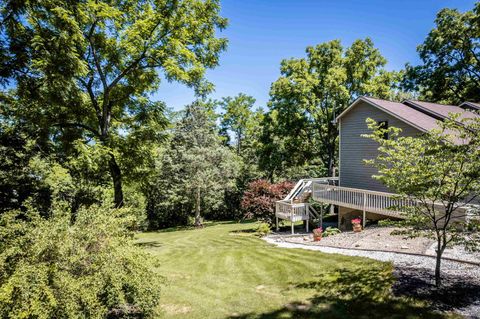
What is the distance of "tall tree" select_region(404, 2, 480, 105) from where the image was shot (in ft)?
76.0

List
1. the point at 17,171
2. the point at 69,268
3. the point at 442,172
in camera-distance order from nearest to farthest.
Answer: the point at 69,268, the point at 442,172, the point at 17,171

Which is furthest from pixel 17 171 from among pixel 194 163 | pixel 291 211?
pixel 194 163

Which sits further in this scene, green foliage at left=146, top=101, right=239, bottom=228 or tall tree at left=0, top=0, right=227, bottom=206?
green foliage at left=146, top=101, right=239, bottom=228

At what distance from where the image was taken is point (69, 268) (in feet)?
16.6

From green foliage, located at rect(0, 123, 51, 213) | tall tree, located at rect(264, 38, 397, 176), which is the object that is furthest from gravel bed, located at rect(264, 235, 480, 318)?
tall tree, located at rect(264, 38, 397, 176)

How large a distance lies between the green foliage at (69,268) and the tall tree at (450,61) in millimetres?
28225

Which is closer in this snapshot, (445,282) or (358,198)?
(445,282)

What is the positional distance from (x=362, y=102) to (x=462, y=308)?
43.3ft

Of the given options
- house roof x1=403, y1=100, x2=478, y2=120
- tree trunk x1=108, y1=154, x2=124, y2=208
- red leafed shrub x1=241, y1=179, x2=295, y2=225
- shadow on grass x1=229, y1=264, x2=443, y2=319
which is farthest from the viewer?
red leafed shrub x1=241, y1=179, x2=295, y2=225

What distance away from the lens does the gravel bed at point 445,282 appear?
5555 millimetres

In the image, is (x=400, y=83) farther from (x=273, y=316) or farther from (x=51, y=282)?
(x=51, y=282)

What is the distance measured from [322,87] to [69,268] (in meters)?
23.3

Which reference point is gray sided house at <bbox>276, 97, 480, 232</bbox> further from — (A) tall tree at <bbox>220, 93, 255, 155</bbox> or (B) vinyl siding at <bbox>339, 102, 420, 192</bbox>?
(A) tall tree at <bbox>220, 93, 255, 155</bbox>

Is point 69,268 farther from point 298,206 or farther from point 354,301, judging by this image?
point 298,206
